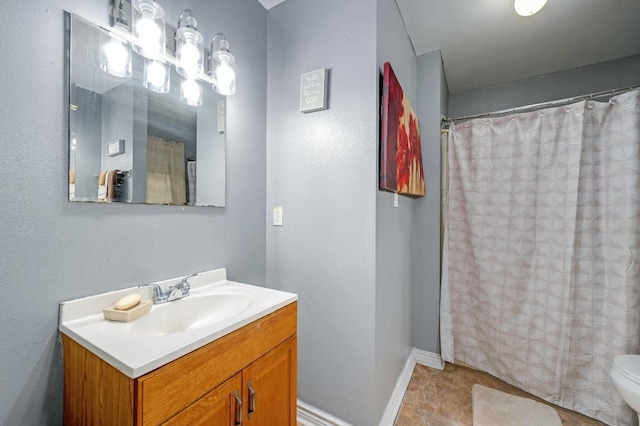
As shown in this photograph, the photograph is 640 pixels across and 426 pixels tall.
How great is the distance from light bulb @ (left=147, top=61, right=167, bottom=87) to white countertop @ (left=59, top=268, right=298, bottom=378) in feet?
2.68

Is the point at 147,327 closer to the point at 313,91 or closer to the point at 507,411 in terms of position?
the point at 313,91

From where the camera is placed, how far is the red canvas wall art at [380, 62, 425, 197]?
1311 mm

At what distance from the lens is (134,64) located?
1.01m

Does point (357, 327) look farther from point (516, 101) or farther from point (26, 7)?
point (516, 101)

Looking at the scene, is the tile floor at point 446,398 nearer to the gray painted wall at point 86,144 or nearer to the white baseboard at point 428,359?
the white baseboard at point 428,359

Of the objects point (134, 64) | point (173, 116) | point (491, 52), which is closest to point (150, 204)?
point (173, 116)

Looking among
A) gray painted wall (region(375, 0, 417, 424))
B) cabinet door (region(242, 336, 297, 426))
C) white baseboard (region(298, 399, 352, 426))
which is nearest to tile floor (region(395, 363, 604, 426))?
gray painted wall (region(375, 0, 417, 424))

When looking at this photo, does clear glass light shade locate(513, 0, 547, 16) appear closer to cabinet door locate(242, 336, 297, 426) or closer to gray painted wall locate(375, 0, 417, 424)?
gray painted wall locate(375, 0, 417, 424)

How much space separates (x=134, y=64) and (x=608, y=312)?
2785mm

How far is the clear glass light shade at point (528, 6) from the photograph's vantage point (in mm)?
1452

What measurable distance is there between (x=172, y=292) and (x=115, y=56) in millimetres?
905

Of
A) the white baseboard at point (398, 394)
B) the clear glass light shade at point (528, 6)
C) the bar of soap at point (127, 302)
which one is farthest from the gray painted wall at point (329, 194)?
the clear glass light shade at point (528, 6)

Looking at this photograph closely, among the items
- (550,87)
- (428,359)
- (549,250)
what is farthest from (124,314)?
(550,87)

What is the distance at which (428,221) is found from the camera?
83.7 inches
